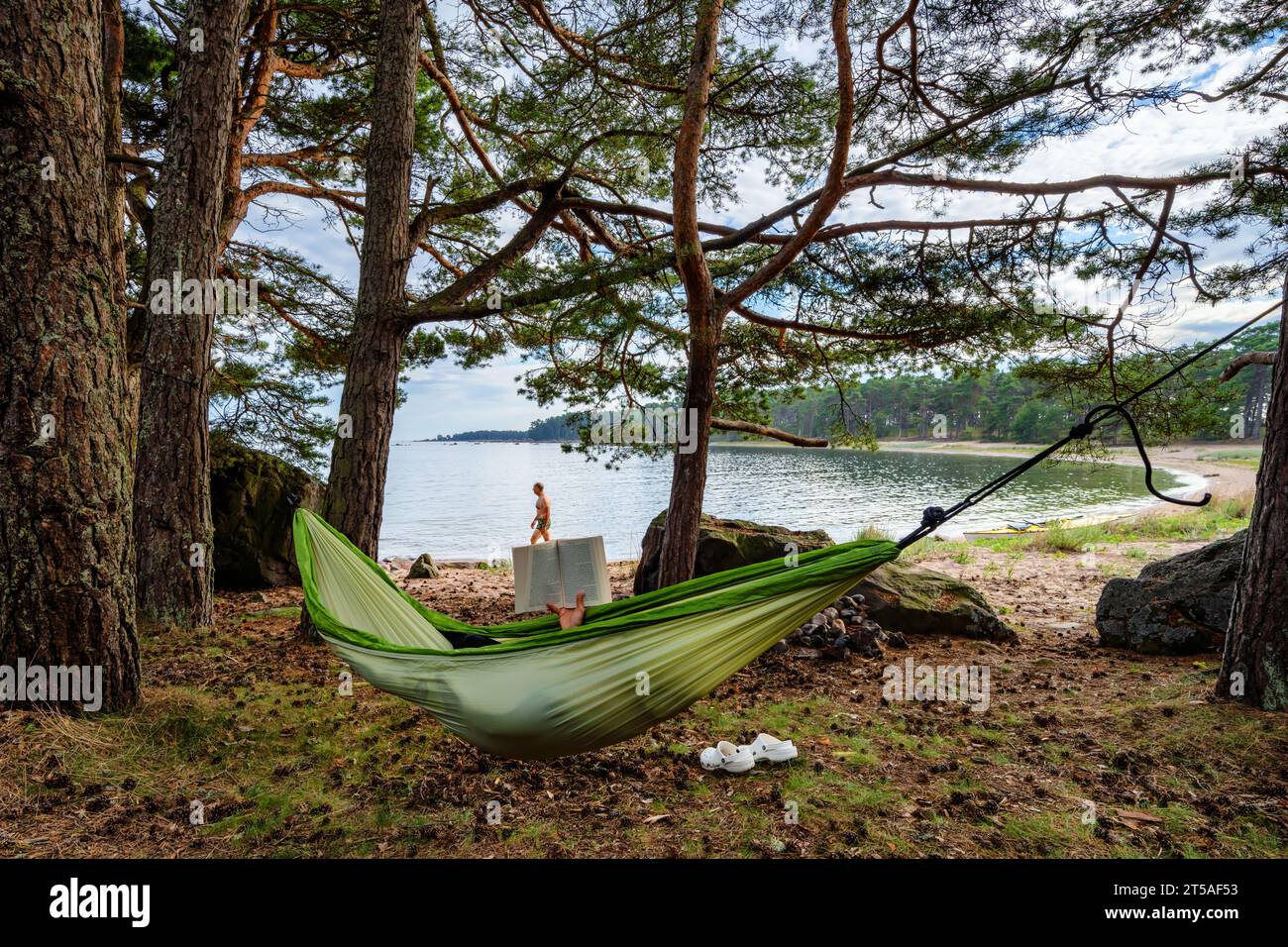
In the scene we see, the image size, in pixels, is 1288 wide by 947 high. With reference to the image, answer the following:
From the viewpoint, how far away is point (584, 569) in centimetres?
237

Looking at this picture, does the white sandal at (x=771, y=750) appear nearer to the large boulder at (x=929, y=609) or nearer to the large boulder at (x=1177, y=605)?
the large boulder at (x=929, y=609)

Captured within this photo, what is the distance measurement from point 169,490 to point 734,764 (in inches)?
119

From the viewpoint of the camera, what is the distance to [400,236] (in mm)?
3316

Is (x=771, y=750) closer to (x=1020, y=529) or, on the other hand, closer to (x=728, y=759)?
(x=728, y=759)

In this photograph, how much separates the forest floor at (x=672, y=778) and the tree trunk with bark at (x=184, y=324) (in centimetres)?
60

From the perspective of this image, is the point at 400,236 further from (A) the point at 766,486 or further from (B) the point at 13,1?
(A) the point at 766,486

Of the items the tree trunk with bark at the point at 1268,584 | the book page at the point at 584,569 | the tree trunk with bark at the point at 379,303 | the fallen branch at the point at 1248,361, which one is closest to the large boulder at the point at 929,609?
the tree trunk with bark at the point at 1268,584

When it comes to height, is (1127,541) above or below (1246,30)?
below

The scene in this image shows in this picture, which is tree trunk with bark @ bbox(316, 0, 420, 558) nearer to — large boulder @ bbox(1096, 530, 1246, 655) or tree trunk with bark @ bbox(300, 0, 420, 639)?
tree trunk with bark @ bbox(300, 0, 420, 639)

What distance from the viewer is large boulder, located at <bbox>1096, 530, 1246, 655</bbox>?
10.2 feet

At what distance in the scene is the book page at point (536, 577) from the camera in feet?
7.75

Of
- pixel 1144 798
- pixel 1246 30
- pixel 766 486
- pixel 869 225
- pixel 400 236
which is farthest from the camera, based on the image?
pixel 766 486

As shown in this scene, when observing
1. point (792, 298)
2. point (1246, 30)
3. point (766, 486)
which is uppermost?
point (1246, 30)
